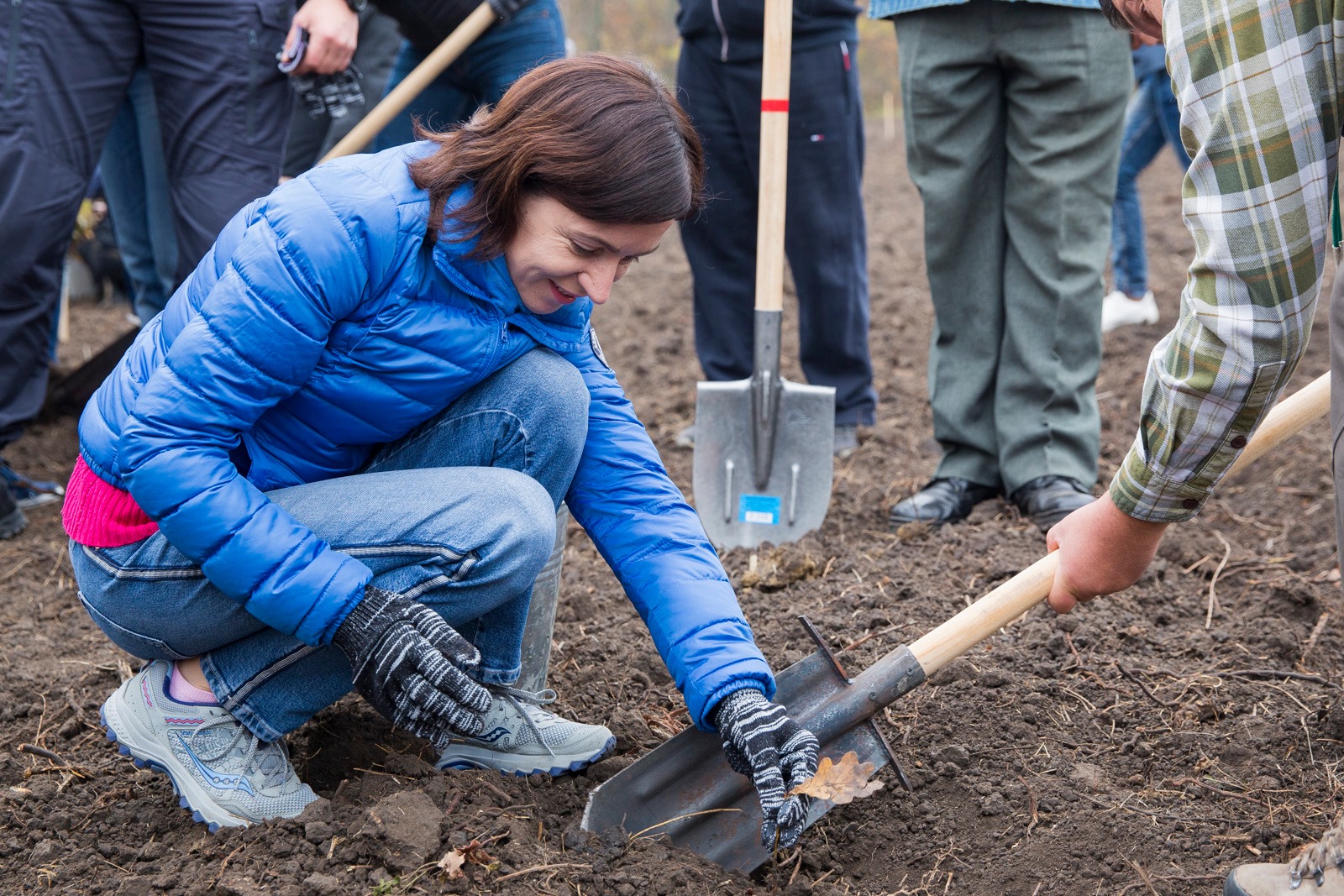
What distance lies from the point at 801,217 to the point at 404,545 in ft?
7.07

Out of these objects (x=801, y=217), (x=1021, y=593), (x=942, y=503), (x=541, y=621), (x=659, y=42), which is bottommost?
(x=659, y=42)

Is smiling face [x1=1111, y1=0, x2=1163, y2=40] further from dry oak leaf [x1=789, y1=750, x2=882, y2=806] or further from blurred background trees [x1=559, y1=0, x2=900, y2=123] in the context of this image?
blurred background trees [x1=559, y1=0, x2=900, y2=123]

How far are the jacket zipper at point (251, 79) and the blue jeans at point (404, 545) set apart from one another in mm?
1418

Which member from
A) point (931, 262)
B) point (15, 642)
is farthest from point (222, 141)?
point (931, 262)

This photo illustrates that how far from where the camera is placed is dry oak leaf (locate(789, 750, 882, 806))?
176 cm

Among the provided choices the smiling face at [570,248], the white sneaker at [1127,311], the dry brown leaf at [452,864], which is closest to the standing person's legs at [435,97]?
the smiling face at [570,248]

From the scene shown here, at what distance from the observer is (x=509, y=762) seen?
2.08 meters

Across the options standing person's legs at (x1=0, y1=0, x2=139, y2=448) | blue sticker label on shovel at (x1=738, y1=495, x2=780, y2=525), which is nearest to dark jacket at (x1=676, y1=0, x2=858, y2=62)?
blue sticker label on shovel at (x1=738, y1=495, x2=780, y2=525)

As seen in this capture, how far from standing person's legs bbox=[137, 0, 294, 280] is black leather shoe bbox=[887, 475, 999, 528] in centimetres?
189

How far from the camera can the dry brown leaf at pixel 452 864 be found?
1.71 m

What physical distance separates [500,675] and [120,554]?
657 millimetres

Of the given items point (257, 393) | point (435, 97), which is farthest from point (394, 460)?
point (435, 97)

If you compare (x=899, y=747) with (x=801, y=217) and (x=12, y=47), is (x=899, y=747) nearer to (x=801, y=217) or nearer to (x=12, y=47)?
(x=801, y=217)

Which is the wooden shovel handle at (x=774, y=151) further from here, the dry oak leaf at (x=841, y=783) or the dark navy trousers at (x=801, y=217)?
the dry oak leaf at (x=841, y=783)
